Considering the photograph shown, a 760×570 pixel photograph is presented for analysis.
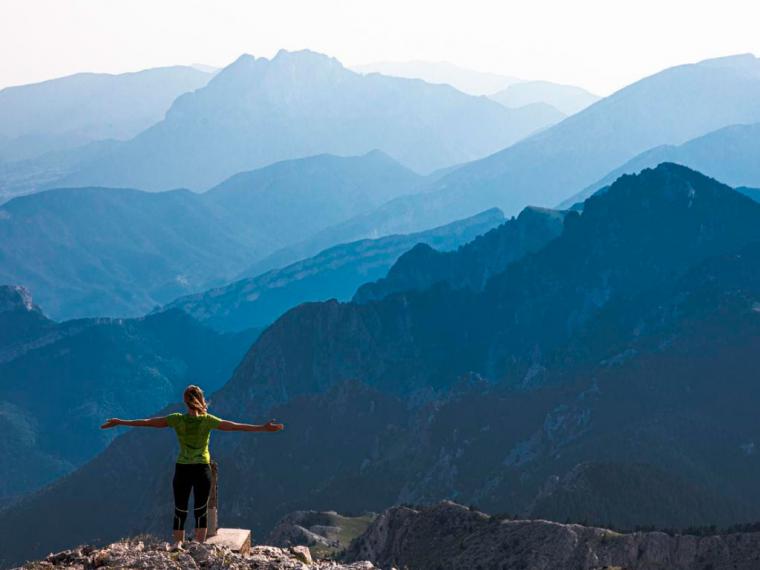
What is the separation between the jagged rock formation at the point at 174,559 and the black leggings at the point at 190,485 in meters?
0.69

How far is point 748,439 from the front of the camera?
118m

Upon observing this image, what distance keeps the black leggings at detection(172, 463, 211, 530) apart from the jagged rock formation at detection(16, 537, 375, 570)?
2.25ft

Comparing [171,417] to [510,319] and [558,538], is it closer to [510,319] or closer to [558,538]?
[558,538]

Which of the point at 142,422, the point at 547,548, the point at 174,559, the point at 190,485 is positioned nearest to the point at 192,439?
the point at 190,485

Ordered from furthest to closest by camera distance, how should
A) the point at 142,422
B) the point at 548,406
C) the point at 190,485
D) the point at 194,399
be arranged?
the point at 548,406 < the point at 142,422 < the point at 190,485 < the point at 194,399

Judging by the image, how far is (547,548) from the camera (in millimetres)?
60469

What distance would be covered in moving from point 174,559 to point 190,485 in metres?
1.71

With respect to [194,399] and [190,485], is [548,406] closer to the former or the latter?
[190,485]

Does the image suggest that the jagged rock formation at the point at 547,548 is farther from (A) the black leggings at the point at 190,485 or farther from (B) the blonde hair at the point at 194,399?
(B) the blonde hair at the point at 194,399

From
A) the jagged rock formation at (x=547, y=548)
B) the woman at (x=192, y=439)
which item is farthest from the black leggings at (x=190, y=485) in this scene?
the jagged rock formation at (x=547, y=548)

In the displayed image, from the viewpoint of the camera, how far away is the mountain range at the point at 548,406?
366 feet

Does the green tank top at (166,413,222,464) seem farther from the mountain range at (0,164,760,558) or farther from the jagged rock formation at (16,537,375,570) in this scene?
the mountain range at (0,164,760,558)

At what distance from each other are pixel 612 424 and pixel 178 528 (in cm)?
10884

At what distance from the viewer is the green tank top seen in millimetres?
22516
